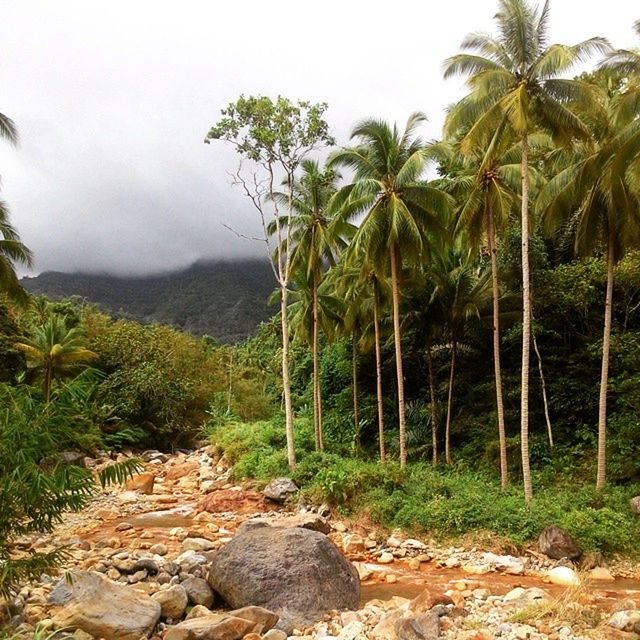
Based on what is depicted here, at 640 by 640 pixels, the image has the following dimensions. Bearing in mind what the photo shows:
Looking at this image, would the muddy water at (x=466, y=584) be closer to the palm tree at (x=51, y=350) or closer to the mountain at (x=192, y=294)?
the palm tree at (x=51, y=350)

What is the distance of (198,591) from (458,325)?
1512cm

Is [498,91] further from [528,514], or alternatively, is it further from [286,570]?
[286,570]

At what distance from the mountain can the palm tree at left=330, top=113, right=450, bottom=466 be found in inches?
2545

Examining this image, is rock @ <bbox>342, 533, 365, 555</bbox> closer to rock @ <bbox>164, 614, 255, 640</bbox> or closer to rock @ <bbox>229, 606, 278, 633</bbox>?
rock @ <bbox>229, 606, 278, 633</bbox>

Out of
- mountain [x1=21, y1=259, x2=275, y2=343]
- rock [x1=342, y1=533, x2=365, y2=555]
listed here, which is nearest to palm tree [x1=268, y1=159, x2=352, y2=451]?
rock [x1=342, y1=533, x2=365, y2=555]

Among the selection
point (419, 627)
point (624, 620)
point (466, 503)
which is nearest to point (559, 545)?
point (466, 503)

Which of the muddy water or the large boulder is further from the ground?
the large boulder

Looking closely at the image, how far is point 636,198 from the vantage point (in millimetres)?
Result: 13641

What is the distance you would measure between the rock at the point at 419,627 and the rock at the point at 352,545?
587cm

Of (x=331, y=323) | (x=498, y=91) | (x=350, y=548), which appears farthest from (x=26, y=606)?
(x=331, y=323)

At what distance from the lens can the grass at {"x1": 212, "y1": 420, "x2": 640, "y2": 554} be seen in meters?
11.9

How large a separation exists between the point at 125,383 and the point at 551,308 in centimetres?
2270

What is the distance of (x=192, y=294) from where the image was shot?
101625mm

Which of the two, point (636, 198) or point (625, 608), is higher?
point (636, 198)
